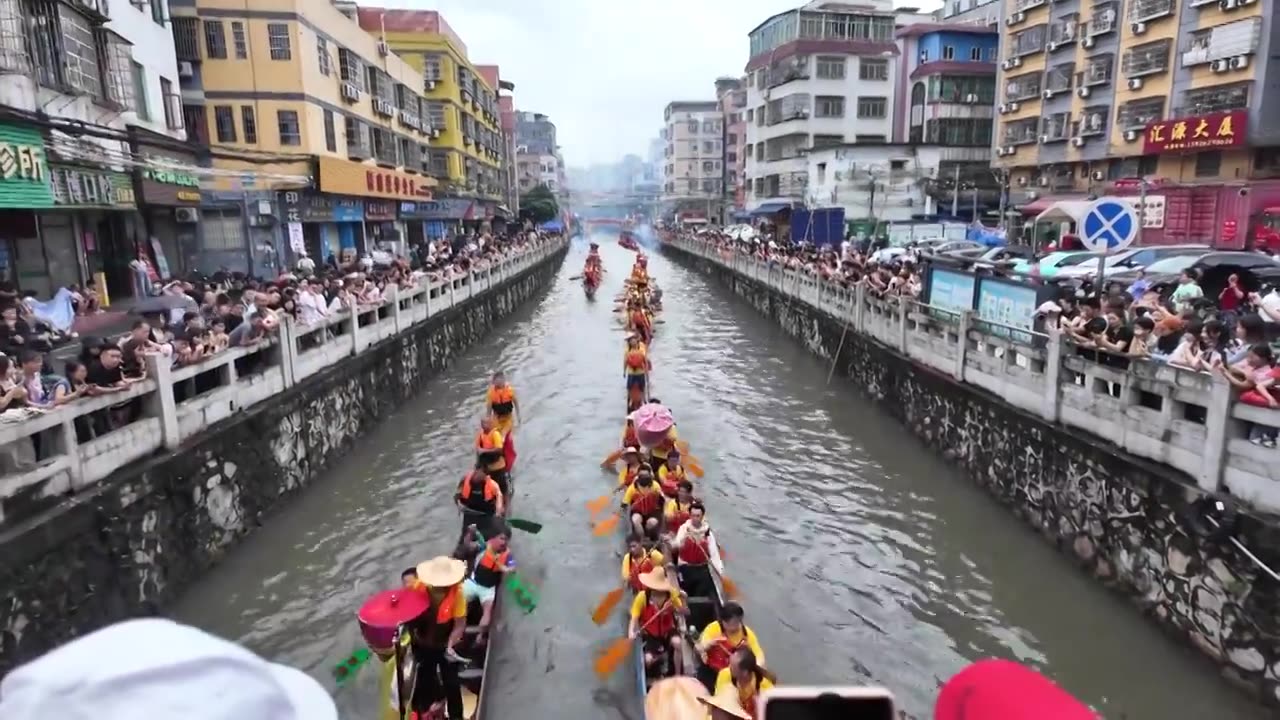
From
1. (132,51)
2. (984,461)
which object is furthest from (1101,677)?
(132,51)

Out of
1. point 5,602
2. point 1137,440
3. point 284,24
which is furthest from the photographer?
point 284,24

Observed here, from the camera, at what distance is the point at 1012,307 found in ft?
39.6

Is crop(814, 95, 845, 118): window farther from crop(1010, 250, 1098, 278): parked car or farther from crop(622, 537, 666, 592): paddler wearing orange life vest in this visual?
crop(622, 537, 666, 592): paddler wearing orange life vest

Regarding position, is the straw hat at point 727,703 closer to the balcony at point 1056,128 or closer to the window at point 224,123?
the window at point 224,123

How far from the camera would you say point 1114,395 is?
8.88 meters

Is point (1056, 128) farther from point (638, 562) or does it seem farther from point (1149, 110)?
point (638, 562)

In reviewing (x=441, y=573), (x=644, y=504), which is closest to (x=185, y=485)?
(x=441, y=573)

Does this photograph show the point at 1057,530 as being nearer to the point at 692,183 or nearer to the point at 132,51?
the point at 132,51

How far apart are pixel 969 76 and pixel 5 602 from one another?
173 feet

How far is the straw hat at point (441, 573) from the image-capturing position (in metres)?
6.30

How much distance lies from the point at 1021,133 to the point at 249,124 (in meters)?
36.3

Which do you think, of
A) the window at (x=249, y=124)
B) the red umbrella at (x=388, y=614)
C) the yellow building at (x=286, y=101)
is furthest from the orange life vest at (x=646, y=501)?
the window at (x=249, y=124)

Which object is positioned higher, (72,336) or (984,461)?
(72,336)

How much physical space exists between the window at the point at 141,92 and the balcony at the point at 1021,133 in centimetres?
3832
